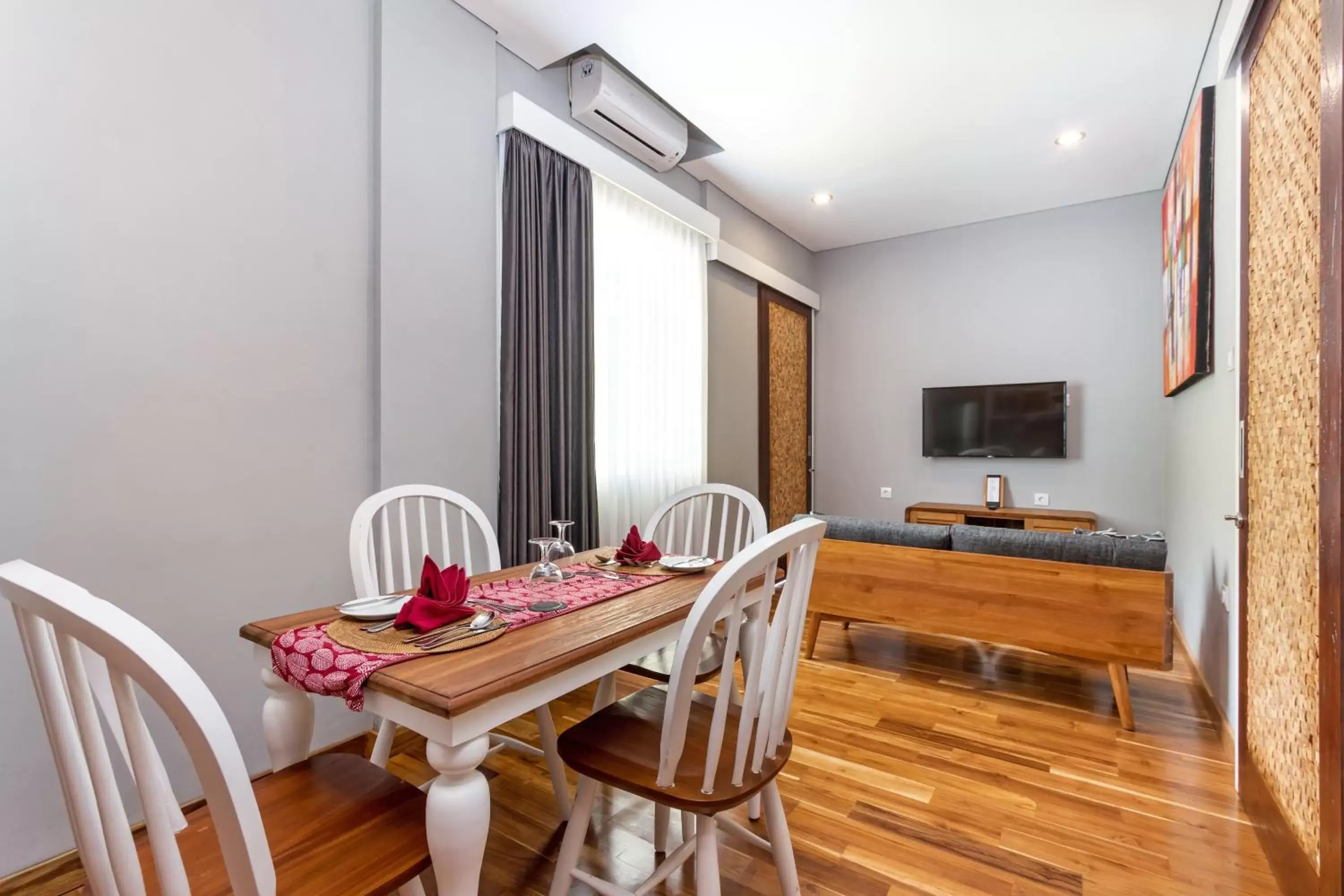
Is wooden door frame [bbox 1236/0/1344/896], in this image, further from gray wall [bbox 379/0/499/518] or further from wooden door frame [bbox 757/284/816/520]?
wooden door frame [bbox 757/284/816/520]

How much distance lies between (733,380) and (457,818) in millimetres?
3841

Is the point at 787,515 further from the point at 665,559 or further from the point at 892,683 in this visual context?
the point at 665,559

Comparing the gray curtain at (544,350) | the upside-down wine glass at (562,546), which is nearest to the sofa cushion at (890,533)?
the gray curtain at (544,350)

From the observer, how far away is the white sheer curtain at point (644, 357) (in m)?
3.35

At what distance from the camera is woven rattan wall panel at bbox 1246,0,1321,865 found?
1422 millimetres

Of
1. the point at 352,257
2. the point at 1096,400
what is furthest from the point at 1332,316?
the point at 1096,400

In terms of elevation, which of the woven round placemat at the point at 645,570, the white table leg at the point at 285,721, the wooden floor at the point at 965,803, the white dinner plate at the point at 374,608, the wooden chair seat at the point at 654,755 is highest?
the white dinner plate at the point at 374,608

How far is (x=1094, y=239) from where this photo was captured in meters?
4.74

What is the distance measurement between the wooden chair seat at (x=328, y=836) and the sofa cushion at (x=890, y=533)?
2.04 meters

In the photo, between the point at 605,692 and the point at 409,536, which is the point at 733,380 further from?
the point at 605,692

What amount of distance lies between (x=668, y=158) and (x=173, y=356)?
262cm

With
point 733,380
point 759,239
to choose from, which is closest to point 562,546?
point 733,380

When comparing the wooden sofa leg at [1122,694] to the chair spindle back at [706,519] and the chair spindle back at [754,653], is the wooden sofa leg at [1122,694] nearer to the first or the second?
the chair spindle back at [706,519]

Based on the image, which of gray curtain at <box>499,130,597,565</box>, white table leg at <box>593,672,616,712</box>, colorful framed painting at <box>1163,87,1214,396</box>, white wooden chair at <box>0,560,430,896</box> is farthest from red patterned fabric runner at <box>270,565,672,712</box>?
colorful framed painting at <box>1163,87,1214,396</box>
